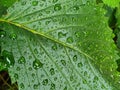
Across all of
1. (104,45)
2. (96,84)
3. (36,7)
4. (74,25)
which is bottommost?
(96,84)

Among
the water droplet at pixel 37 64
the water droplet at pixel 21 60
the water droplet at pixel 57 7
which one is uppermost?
the water droplet at pixel 57 7

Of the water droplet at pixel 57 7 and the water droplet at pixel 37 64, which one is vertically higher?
the water droplet at pixel 57 7

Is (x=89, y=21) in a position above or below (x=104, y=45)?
above

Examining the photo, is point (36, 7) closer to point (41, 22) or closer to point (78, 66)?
point (41, 22)

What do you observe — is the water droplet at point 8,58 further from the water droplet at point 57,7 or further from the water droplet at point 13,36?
the water droplet at point 57,7

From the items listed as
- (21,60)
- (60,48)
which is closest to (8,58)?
(21,60)

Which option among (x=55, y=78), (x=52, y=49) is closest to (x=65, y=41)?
(x=52, y=49)

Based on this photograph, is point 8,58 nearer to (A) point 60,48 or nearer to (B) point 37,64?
(B) point 37,64

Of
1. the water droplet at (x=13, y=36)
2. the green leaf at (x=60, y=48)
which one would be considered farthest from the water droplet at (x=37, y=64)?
the water droplet at (x=13, y=36)
